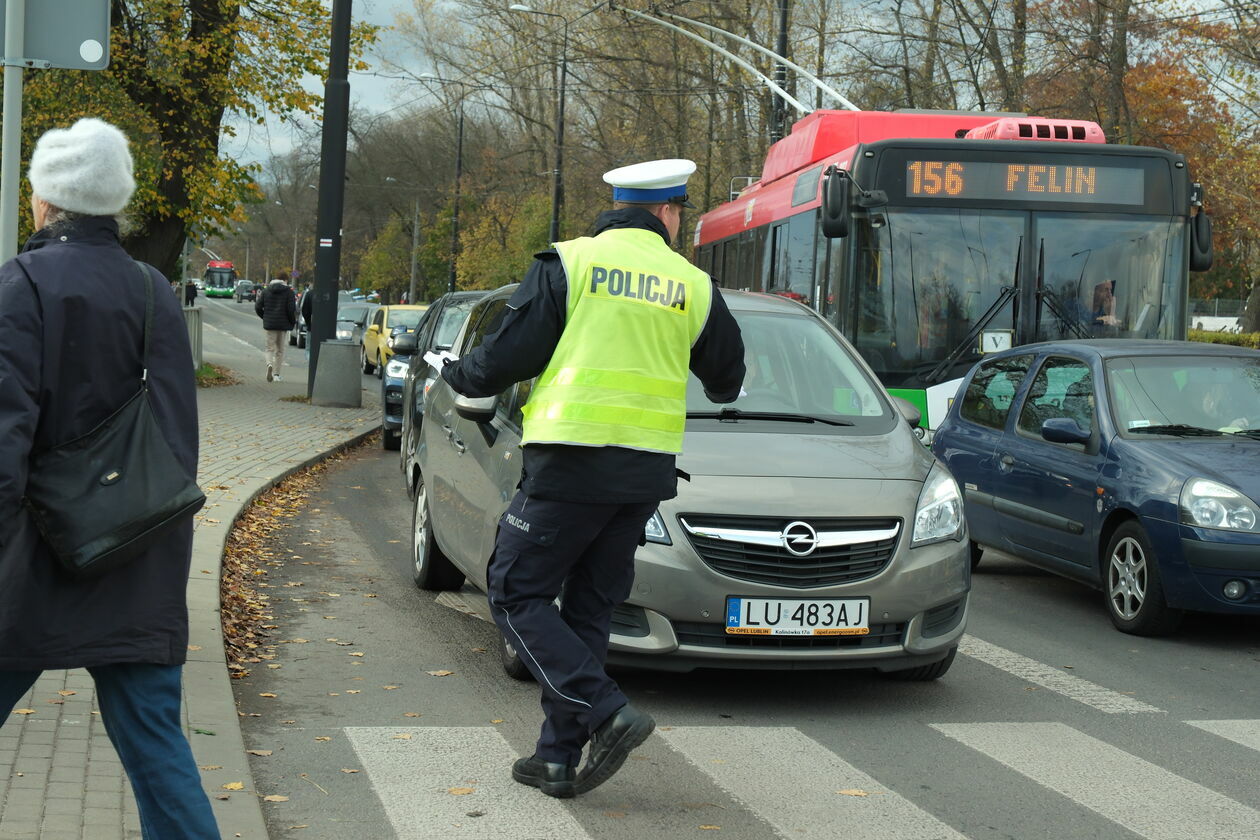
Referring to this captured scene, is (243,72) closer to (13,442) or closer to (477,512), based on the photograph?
(477,512)

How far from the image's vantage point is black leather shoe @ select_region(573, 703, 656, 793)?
4707 millimetres

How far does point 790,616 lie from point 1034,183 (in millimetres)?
7029

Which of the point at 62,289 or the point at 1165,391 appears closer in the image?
the point at 62,289

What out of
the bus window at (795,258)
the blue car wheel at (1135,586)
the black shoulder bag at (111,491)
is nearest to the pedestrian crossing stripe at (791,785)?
the black shoulder bag at (111,491)

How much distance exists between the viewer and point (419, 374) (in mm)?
10812

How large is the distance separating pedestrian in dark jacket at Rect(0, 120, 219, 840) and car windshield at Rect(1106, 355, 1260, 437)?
6.08 meters

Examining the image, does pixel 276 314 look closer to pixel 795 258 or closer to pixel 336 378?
pixel 336 378

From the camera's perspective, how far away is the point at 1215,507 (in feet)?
25.1

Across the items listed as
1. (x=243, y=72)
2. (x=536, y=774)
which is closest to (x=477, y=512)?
(x=536, y=774)

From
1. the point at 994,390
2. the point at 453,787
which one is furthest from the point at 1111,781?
the point at 994,390

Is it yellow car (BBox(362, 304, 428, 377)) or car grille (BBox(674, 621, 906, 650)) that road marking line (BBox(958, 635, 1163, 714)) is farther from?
yellow car (BBox(362, 304, 428, 377))

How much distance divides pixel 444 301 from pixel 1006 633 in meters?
8.93

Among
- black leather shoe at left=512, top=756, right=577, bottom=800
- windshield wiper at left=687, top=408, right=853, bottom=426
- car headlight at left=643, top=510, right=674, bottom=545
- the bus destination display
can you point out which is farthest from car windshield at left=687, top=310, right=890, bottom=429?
the bus destination display

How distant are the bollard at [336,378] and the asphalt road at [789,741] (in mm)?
13852
